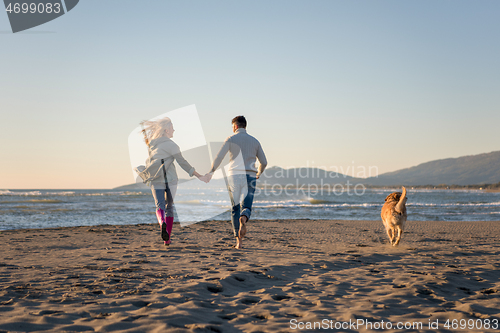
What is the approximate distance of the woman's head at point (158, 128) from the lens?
563cm

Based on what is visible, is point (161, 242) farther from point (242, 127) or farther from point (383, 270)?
point (383, 270)

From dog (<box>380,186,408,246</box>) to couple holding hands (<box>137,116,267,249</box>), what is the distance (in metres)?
2.76

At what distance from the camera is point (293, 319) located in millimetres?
2518

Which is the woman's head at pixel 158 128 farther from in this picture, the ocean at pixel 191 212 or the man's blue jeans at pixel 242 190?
the ocean at pixel 191 212

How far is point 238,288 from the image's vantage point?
3.33m

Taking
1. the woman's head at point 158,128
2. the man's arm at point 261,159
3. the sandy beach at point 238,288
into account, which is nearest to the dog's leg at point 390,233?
the sandy beach at point 238,288

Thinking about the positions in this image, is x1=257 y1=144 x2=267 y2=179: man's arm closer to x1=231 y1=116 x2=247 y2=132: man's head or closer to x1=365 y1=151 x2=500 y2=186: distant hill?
x1=231 y1=116 x2=247 y2=132: man's head

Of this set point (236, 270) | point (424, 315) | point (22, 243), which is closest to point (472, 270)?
point (424, 315)

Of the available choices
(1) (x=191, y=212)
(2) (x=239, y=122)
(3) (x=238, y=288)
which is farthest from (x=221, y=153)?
(1) (x=191, y=212)

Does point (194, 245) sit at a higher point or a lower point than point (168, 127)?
lower

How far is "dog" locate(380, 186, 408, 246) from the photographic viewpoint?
618cm

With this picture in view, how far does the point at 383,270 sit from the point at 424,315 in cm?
162

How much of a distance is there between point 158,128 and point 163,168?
2.34 feet

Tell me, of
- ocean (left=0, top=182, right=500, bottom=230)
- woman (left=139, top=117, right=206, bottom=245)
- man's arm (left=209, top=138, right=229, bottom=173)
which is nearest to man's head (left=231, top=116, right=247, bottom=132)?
man's arm (left=209, top=138, right=229, bottom=173)
